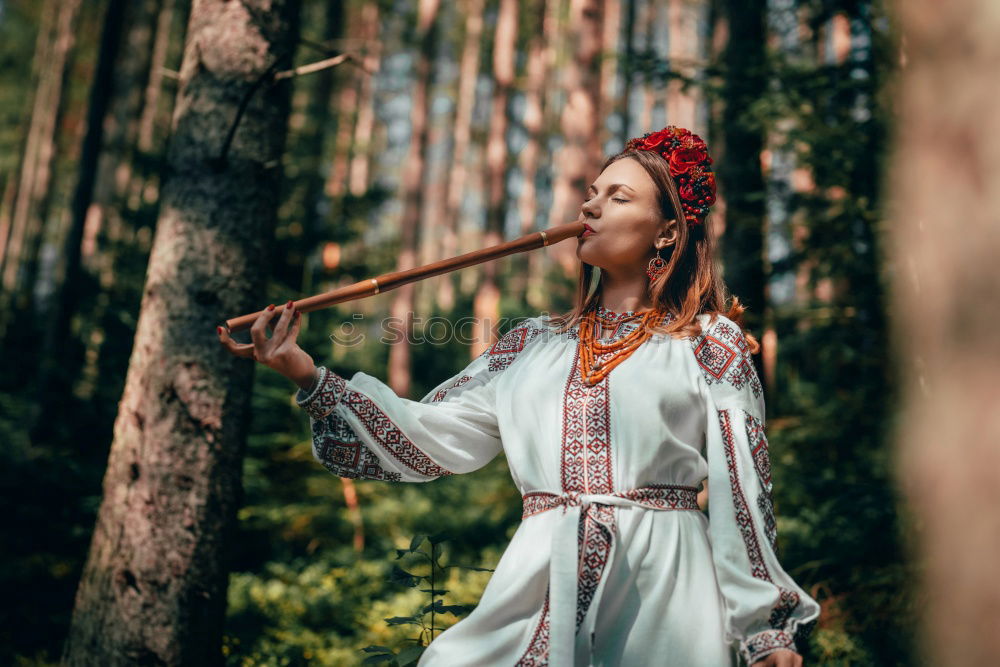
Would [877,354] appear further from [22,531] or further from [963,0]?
[22,531]

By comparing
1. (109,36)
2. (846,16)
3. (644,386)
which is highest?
(109,36)

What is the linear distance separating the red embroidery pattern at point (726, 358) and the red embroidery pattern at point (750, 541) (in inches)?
4.3

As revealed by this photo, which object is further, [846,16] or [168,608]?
[846,16]

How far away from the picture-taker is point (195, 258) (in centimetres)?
299

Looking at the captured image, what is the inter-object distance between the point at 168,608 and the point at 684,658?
1.84 metres

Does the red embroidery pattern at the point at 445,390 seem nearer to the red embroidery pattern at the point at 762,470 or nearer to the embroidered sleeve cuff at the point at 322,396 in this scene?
the embroidered sleeve cuff at the point at 322,396

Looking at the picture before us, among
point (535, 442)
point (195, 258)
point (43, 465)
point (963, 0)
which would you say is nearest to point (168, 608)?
point (195, 258)

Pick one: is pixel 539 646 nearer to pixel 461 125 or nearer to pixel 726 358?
pixel 726 358

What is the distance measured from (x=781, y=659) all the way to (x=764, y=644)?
5cm

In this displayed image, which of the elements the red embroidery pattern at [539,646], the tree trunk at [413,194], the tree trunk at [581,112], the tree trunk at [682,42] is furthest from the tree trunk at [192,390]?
the tree trunk at [682,42]

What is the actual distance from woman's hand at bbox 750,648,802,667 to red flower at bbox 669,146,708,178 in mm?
1332

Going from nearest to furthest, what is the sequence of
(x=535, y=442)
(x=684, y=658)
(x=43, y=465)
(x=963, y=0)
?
(x=963, y=0)
(x=684, y=658)
(x=535, y=442)
(x=43, y=465)

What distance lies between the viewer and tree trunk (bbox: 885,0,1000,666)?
1276 millimetres

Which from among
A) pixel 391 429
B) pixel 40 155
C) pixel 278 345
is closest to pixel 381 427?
pixel 391 429
